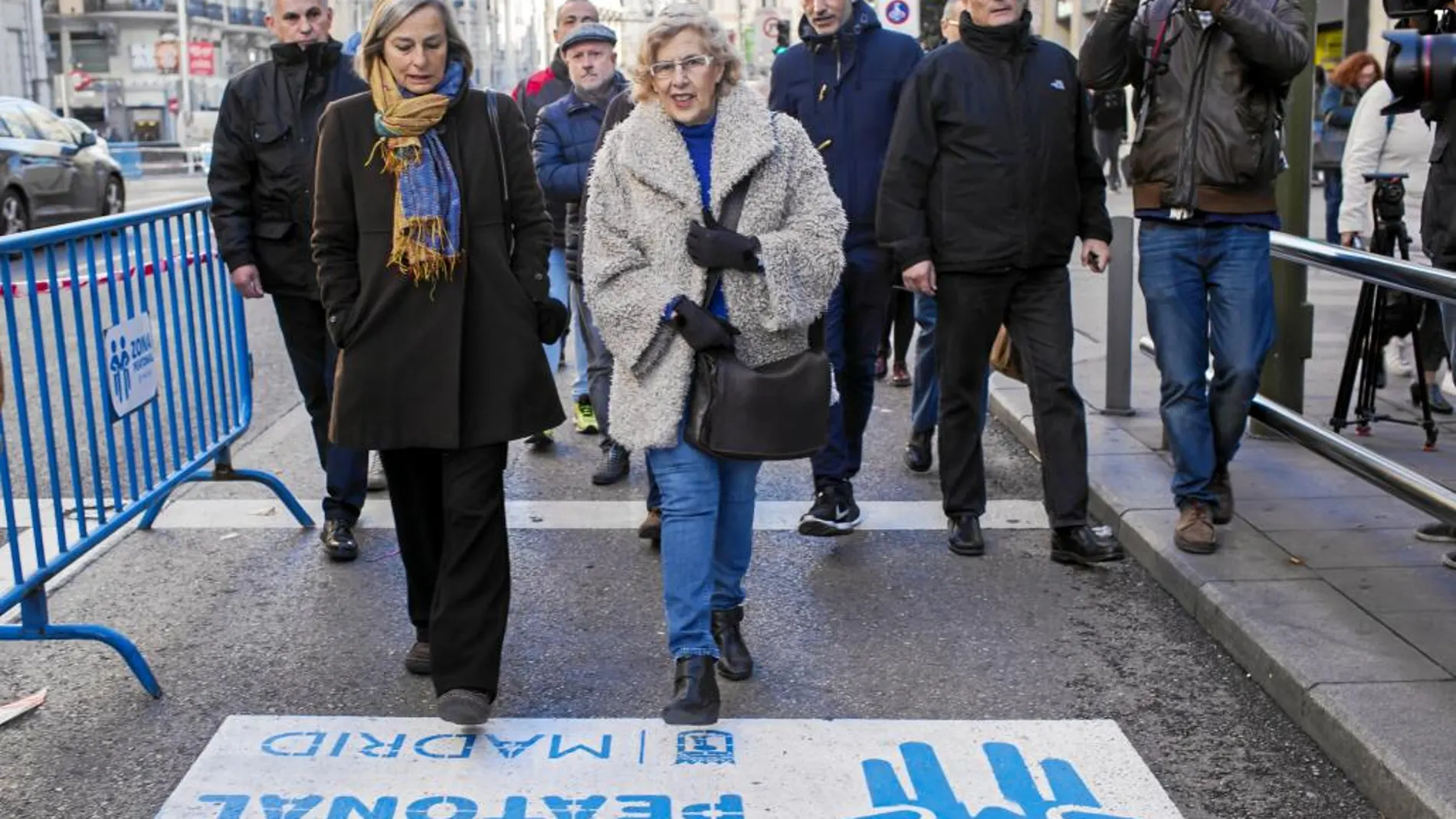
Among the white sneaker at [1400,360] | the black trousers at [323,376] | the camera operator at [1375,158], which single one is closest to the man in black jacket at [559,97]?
the black trousers at [323,376]

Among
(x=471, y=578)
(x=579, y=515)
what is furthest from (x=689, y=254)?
(x=579, y=515)

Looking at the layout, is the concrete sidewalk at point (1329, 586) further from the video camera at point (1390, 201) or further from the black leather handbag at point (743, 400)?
the black leather handbag at point (743, 400)

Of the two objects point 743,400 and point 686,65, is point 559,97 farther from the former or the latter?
point 743,400

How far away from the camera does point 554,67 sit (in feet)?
24.8

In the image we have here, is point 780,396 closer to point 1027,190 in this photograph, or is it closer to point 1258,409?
point 1027,190

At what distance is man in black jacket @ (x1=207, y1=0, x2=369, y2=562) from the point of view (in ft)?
18.6

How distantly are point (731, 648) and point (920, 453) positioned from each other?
108 inches

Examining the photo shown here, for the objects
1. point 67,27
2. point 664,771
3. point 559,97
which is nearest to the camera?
point 664,771

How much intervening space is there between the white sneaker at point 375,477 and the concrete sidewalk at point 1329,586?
2878 millimetres

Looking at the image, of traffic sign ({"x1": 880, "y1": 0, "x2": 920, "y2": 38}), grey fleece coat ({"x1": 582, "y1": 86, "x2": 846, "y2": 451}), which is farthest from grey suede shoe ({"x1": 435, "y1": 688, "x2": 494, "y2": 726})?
traffic sign ({"x1": 880, "y1": 0, "x2": 920, "y2": 38})

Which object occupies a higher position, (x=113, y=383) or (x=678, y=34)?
(x=678, y=34)

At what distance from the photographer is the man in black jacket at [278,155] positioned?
18.6 feet

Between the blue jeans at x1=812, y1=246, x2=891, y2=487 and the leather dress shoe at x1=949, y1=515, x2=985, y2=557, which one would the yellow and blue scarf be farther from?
the leather dress shoe at x1=949, y1=515, x2=985, y2=557

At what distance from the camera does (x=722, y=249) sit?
4125 millimetres
